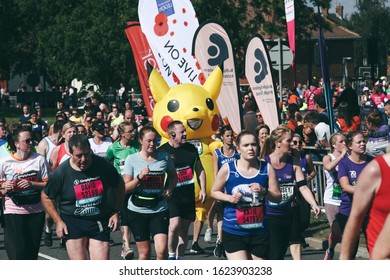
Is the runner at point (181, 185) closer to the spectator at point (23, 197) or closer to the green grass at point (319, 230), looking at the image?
the spectator at point (23, 197)

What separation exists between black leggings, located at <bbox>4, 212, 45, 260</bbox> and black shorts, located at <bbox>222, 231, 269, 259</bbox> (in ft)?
6.71

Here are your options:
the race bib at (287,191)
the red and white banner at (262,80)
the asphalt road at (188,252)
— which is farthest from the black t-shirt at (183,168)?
the red and white banner at (262,80)

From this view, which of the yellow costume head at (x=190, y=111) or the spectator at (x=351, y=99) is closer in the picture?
the yellow costume head at (x=190, y=111)

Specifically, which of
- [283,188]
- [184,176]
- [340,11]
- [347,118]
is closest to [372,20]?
[340,11]

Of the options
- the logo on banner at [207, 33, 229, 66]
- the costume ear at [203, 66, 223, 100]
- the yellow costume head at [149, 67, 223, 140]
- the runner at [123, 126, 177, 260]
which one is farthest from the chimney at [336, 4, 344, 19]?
the runner at [123, 126, 177, 260]

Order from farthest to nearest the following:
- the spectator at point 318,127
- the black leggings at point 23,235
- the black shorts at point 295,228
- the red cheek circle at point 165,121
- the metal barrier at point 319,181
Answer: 1. the spectator at point 318,127
2. the metal barrier at point 319,181
3. the red cheek circle at point 165,121
4. the black shorts at point 295,228
5. the black leggings at point 23,235

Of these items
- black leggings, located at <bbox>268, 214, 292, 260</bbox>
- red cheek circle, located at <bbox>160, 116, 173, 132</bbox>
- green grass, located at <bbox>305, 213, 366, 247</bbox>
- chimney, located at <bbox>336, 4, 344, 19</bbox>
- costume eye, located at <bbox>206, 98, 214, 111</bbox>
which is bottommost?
chimney, located at <bbox>336, 4, 344, 19</bbox>

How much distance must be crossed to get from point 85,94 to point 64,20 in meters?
4.05

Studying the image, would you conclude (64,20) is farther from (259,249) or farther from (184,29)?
(259,249)

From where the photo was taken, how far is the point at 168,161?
10953mm

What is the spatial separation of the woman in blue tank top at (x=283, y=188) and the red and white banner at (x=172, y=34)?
768cm

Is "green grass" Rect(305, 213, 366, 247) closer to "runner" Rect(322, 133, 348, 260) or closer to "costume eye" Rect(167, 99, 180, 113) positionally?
"runner" Rect(322, 133, 348, 260)

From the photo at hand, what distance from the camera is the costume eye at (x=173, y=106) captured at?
14.4 metres

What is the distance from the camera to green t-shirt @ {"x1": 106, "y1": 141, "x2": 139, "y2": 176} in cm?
1334
